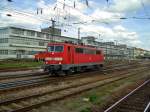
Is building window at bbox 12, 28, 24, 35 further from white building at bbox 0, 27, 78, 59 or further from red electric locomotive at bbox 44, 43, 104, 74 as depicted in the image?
red electric locomotive at bbox 44, 43, 104, 74

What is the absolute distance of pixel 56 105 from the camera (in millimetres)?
12125

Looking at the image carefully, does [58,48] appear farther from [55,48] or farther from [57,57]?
[57,57]

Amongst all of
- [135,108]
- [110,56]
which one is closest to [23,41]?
[110,56]

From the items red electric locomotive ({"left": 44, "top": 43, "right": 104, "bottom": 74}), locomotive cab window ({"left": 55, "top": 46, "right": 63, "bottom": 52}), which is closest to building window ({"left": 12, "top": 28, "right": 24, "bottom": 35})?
red electric locomotive ({"left": 44, "top": 43, "right": 104, "bottom": 74})

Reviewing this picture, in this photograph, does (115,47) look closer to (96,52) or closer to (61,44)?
(96,52)

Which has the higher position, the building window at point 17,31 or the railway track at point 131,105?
the building window at point 17,31

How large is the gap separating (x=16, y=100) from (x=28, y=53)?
72417 mm

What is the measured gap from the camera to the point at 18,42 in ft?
263

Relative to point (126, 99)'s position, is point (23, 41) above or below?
above

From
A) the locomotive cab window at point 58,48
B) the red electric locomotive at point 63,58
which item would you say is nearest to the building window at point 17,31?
the red electric locomotive at point 63,58

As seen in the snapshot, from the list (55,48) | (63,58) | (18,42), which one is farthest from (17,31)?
(63,58)

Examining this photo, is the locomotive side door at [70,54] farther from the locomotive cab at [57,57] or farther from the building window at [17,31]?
the building window at [17,31]

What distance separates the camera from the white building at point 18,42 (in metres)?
77.3

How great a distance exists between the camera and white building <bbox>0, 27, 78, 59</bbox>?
7731cm
